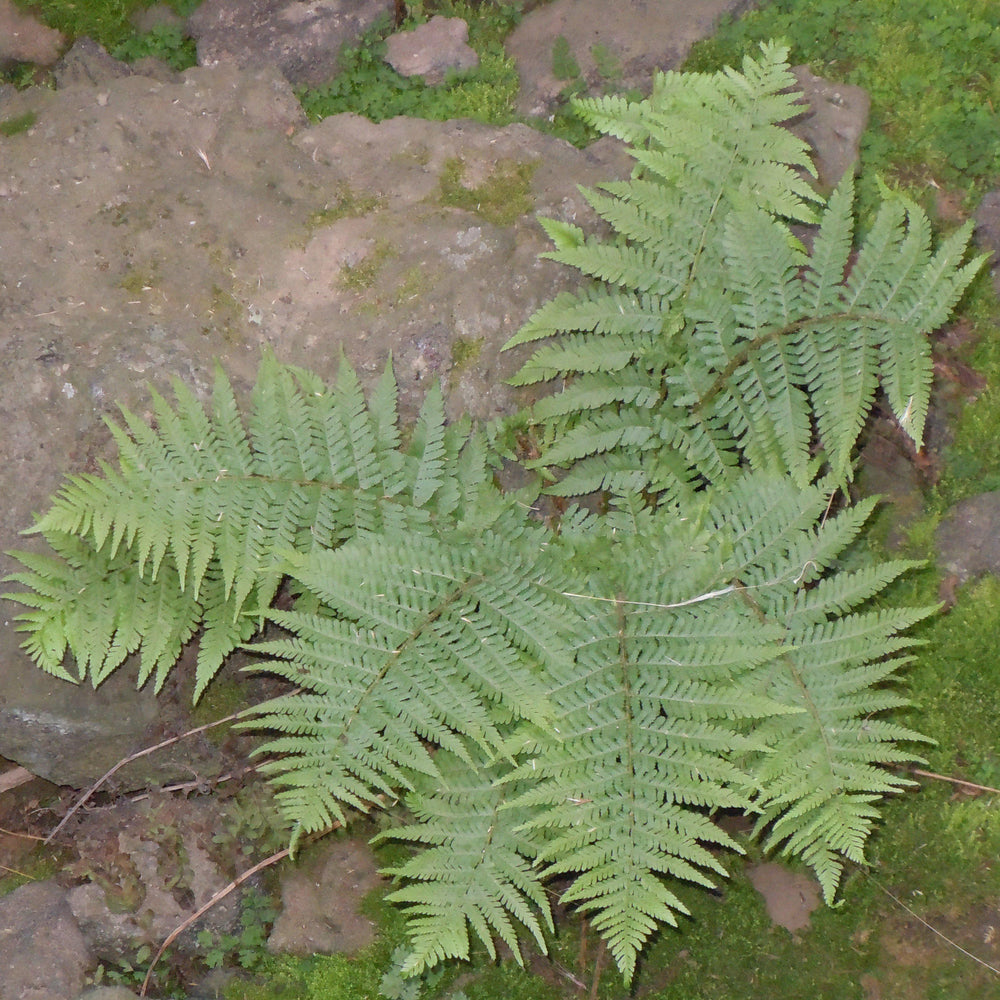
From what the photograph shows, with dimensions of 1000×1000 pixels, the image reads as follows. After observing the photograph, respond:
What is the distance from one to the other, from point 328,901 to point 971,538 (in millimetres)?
3386

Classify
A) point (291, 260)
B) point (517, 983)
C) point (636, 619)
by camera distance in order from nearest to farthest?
point (636, 619), point (517, 983), point (291, 260)

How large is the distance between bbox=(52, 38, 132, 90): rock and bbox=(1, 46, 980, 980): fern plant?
2.12 metres

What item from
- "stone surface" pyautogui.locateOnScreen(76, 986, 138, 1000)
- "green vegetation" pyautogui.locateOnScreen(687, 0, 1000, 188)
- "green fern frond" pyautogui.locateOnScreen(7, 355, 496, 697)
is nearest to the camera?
"green fern frond" pyautogui.locateOnScreen(7, 355, 496, 697)

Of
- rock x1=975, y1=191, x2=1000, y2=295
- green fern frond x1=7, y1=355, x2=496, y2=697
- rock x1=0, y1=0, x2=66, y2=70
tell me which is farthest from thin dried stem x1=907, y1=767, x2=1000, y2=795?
rock x1=0, y1=0, x2=66, y2=70

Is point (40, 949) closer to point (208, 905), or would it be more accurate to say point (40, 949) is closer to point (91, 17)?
point (208, 905)

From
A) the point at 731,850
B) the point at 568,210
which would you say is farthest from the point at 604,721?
the point at 568,210

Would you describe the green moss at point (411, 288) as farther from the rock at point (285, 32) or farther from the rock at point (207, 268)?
the rock at point (285, 32)

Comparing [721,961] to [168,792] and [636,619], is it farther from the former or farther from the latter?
[168,792]

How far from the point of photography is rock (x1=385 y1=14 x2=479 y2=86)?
197 inches

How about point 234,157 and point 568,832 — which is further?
point 234,157

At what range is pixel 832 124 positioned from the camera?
4719 mm

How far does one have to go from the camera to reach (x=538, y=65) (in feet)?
16.5

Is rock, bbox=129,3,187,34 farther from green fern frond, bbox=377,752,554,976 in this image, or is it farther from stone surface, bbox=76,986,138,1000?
stone surface, bbox=76,986,138,1000

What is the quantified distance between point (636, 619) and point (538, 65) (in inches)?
119
